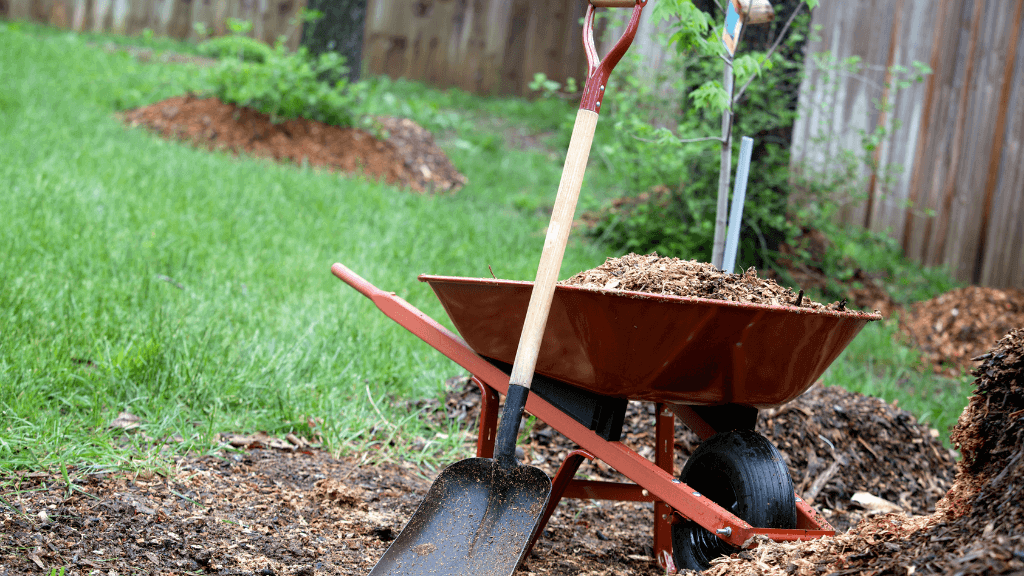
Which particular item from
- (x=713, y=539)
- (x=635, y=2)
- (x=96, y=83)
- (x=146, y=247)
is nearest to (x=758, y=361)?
(x=713, y=539)

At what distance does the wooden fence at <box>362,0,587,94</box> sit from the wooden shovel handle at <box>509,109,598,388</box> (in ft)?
30.1

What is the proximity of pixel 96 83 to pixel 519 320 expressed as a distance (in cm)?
709

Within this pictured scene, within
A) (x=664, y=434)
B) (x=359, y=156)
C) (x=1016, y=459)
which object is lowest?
(x=664, y=434)

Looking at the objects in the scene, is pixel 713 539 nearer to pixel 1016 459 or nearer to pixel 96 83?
pixel 1016 459

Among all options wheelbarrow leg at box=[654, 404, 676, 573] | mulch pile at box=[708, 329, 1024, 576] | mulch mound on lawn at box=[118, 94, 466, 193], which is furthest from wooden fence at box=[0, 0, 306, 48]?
mulch pile at box=[708, 329, 1024, 576]

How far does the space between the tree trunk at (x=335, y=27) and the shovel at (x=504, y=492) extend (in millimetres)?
5668

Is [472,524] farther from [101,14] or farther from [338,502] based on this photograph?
[101,14]

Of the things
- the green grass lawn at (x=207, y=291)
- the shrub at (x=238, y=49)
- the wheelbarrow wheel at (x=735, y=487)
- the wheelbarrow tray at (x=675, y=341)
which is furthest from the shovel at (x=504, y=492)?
the shrub at (x=238, y=49)

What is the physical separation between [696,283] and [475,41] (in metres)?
9.48

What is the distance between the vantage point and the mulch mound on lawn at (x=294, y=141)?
631cm

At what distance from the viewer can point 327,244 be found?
436 centimetres

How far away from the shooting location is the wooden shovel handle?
1578mm

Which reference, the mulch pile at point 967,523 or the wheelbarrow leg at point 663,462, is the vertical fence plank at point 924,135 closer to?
the wheelbarrow leg at point 663,462

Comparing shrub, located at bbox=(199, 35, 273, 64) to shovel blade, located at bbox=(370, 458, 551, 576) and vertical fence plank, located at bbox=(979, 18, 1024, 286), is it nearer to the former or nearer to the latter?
shovel blade, located at bbox=(370, 458, 551, 576)
